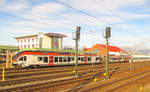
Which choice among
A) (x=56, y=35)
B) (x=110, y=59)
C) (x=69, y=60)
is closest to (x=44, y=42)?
(x=56, y=35)

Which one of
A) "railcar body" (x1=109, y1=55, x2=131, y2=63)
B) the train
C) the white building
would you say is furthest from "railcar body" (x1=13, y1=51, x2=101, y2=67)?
the white building

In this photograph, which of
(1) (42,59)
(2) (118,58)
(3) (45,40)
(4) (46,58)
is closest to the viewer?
(1) (42,59)

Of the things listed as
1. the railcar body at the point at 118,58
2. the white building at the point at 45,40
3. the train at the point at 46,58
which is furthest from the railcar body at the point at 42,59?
the white building at the point at 45,40

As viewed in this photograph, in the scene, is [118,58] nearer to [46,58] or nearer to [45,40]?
[45,40]

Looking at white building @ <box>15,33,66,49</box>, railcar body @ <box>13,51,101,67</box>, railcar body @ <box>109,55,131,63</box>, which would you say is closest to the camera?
railcar body @ <box>13,51,101,67</box>

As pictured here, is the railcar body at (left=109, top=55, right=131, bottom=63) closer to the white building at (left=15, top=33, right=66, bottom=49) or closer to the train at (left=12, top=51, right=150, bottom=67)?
the train at (left=12, top=51, right=150, bottom=67)

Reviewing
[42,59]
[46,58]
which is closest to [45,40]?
[46,58]

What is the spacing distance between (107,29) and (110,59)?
37.2 m

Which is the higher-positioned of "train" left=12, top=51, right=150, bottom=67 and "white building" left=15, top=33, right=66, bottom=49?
"white building" left=15, top=33, right=66, bottom=49

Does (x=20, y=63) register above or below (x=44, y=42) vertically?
below

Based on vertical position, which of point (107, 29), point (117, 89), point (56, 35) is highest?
point (56, 35)

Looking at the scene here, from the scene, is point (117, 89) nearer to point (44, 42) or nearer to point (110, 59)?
point (110, 59)

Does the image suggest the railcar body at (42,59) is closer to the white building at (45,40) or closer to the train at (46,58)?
the train at (46,58)

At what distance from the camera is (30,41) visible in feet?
273
